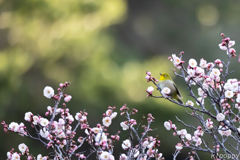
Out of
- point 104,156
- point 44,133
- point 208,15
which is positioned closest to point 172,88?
point 104,156

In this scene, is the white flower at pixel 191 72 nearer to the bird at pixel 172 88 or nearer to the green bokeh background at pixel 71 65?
the bird at pixel 172 88

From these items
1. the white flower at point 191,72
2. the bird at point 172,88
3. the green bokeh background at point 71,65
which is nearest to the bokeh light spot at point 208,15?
the green bokeh background at point 71,65

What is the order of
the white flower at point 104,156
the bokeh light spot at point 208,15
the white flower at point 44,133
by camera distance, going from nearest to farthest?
the white flower at point 104,156 → the white flower at point 44,133 → the bokeh light spot at point 208,15

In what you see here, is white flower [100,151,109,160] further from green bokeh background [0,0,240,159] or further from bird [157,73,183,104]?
green bokeh background [0,0,240,159]

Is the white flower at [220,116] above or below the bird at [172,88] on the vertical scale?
below

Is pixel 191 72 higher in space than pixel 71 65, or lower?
lower


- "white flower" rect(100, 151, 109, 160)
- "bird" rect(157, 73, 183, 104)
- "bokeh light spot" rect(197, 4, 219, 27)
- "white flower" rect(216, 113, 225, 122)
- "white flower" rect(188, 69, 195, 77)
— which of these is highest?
"bokeh light spot" rect(197, 4, 219, 27)

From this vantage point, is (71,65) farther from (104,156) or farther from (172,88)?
(104,156)

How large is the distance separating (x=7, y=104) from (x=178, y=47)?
296 centimetres

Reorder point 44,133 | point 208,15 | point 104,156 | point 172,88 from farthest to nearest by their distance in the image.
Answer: point 208,15 < point 172,88 < point 44,133 < point 104,156

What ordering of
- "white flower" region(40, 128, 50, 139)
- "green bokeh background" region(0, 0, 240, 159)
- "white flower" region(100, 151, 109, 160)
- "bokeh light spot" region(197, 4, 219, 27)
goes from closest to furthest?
"white flower" region(100, 151, 109, 160) → "white flower" region(40, 128, 50, 139) → "green bokeh background" region(0, 0, 240, 159) → "bokeh light spot" region(197, 4, 219, 27)

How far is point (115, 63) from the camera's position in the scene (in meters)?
3.44

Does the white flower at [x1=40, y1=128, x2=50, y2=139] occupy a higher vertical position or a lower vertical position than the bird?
lower

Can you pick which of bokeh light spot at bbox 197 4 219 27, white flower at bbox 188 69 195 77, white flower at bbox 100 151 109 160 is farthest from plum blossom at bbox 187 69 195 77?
bokeh light spot at bbox 197 4 219 27
